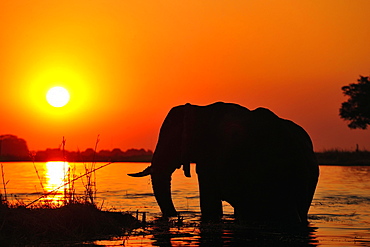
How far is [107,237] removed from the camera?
1466 cm

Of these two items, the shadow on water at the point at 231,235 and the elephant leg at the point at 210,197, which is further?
the elephant leg at the point at 210,197

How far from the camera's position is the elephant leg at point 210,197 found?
1639cm

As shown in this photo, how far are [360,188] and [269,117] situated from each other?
17.2 metres

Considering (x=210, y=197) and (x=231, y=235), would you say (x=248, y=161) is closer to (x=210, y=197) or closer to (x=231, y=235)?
(x=210, y=197)

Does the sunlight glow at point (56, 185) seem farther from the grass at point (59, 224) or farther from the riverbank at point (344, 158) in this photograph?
the riverbank at point (344, 158)

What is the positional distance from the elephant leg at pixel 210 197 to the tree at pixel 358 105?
5719 cm

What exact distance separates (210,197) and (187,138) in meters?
1.54

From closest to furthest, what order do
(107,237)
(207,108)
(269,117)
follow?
(107,237) → (269,117) → (207,108)

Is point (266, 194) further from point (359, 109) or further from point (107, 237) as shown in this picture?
point (359, 109)

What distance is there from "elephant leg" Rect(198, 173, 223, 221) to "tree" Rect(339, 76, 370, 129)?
57193 millimetres

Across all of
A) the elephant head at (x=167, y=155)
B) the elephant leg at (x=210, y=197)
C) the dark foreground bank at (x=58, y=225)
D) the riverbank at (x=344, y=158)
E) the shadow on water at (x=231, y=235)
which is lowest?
the shadow on water at (x=231, y=235)

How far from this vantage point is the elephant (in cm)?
1512

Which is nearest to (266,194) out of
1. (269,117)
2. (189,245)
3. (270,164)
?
(270,164)

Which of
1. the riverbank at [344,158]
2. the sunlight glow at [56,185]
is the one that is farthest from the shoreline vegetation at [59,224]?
the riverbank at [344,158]
